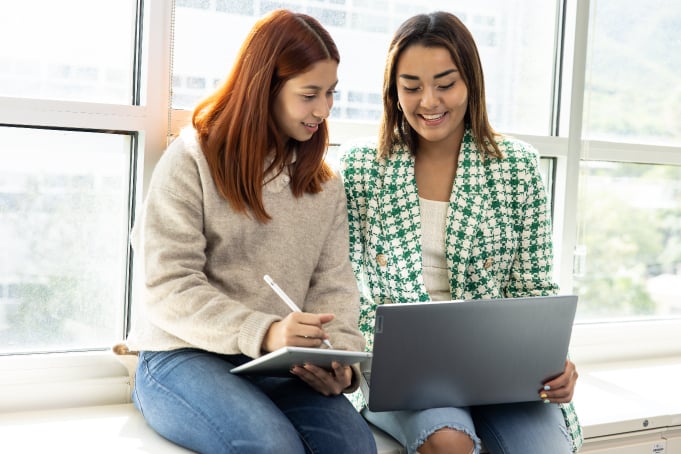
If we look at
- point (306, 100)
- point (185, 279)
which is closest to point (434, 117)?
point (306, 100)

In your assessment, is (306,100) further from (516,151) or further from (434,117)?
(516,151)

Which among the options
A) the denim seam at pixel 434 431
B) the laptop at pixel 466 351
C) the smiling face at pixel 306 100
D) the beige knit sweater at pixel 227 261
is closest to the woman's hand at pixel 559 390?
the laptop at pixel 466 351

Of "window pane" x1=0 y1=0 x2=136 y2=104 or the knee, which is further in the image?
"window pane" x1=0 y1=0 x2=136 y2=104

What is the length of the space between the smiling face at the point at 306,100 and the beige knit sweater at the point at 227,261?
114mm

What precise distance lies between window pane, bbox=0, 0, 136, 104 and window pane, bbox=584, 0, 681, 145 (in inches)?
54.4

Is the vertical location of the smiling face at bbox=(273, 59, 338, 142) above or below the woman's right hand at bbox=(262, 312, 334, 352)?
above

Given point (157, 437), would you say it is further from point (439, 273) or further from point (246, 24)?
point (246, 24)

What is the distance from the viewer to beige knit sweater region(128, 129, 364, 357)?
1.53 metres

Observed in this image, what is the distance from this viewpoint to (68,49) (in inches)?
73.7

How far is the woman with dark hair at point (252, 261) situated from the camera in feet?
4.87

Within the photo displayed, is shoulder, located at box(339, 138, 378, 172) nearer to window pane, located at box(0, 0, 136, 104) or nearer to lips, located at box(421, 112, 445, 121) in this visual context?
lips, located at box(421, 112, 445, 121)

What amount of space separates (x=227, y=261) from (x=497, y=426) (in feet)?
2.13

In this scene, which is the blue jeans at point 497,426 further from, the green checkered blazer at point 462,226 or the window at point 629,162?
the window at point 629,162

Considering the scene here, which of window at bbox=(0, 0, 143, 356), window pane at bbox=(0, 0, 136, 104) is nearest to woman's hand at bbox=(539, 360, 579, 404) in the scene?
window at bbox=(0, 0, 143, 356)
